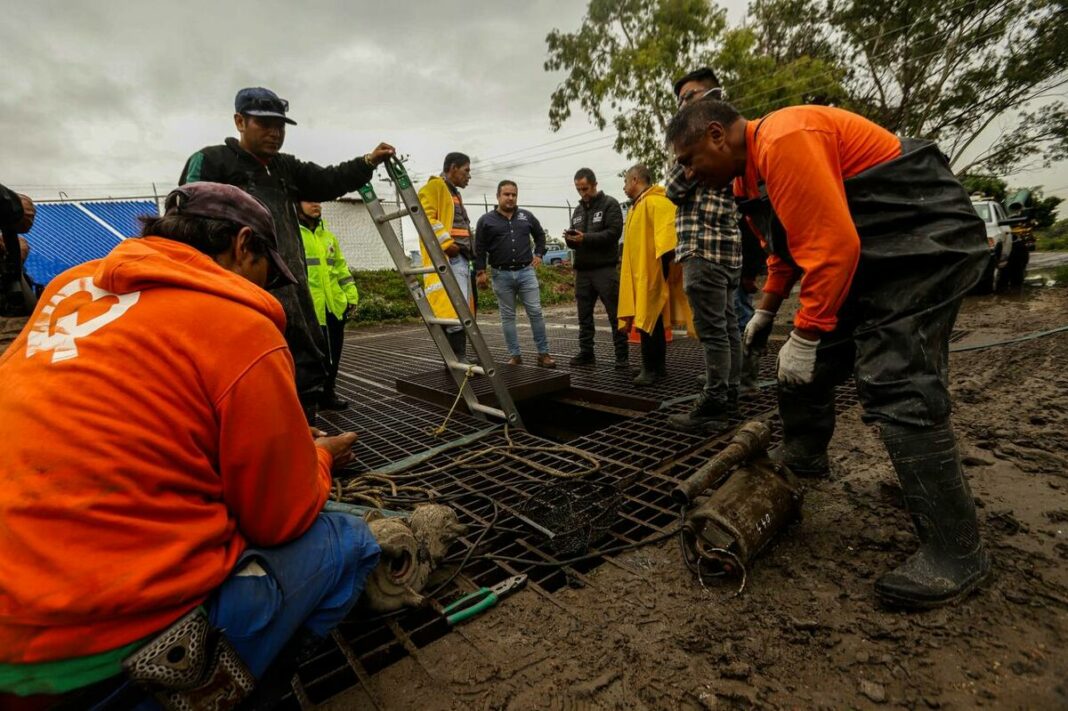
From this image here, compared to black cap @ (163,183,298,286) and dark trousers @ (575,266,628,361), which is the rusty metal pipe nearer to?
black cap @ (163,183,298,286)

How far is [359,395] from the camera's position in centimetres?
449

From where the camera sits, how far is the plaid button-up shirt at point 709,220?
2.92 meters

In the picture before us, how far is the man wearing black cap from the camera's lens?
7.98ft

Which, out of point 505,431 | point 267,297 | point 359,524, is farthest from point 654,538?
point 267,297

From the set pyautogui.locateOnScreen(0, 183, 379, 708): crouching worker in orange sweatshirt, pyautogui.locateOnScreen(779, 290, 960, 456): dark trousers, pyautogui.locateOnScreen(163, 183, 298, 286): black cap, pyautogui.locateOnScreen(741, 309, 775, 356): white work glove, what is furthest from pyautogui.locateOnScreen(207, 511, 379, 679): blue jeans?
pyautogui.locateOnScreen(741, 309, 775, 356): white work glove

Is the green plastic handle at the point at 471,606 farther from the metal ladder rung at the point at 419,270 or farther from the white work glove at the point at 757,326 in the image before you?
the metal ladder rung at the point at 419,270

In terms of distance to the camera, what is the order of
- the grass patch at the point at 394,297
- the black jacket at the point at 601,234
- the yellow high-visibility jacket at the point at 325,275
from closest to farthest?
the yellow high-visibility jacket at the point at 325,275, the black jacket at the point at 601,234, the grass patch at the point at 394,297

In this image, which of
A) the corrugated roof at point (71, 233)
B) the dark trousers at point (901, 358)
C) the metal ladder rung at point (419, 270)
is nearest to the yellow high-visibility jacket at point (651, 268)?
the metal ladder rung at point (419, 270)

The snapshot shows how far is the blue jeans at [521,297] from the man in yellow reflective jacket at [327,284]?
1399 mm

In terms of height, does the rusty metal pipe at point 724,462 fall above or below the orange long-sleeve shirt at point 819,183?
below

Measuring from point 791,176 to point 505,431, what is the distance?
6.81 ft

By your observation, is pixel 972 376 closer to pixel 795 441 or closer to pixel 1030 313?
pixel 795 441

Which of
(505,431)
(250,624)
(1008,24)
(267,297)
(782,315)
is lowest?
(782,315)

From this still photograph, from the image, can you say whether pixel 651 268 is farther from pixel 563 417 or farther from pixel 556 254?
pixel 556 254
